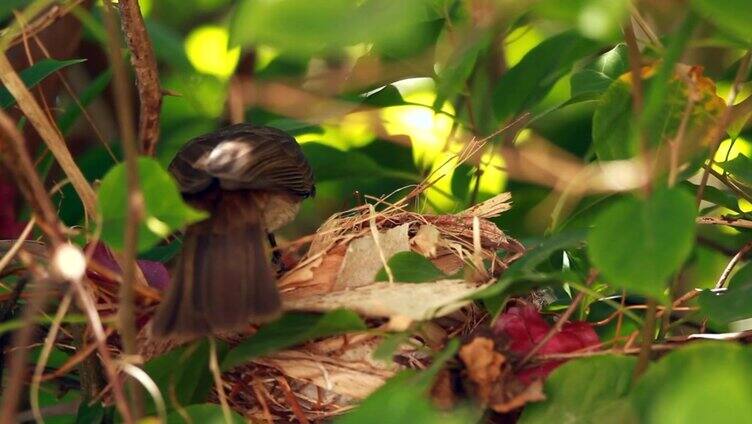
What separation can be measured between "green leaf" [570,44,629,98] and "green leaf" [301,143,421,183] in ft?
1.63

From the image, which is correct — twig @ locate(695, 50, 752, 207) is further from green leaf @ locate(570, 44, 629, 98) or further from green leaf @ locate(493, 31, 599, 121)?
green leaf @ locate(493, 31, 599, 121)

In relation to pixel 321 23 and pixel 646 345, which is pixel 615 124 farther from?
pixel 321 23

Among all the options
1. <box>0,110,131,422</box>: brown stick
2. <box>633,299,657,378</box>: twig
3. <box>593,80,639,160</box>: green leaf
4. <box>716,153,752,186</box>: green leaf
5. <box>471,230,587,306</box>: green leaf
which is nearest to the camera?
<box>0,110,131,422</box>: brown stick

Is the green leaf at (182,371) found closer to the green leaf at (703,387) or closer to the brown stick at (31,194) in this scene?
the brown stick at (31,194)

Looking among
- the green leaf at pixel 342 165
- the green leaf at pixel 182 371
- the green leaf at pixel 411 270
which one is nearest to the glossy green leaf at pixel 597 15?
the green leaf at pixel 411 270

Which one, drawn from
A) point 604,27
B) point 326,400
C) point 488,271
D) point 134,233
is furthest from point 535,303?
point 604,27

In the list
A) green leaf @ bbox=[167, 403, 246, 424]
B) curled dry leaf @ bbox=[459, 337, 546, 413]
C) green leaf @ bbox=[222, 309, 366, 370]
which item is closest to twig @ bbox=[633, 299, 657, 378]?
curled dry leaf @ bbox=[459, 337, 546, 413]

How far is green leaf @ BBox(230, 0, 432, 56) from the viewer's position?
82 centimetres

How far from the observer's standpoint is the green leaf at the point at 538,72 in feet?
7.32

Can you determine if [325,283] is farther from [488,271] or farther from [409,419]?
[409,419]

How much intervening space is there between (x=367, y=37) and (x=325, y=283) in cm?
122

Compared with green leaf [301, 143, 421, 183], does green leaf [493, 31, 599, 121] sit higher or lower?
higher

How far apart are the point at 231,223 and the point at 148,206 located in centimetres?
72

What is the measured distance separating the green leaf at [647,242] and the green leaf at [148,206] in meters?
0.44
